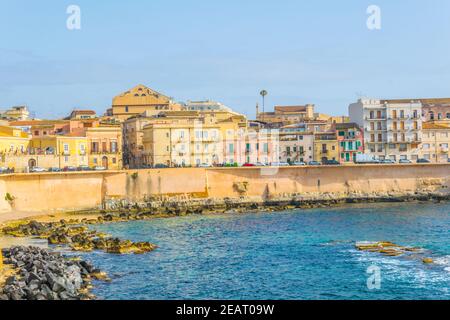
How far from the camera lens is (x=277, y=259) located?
120 feet

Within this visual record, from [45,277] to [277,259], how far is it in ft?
47.4

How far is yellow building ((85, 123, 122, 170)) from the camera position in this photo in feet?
252

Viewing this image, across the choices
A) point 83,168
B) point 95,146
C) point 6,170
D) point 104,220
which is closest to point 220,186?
point 83,168

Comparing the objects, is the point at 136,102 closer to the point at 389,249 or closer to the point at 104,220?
the point at 104,220

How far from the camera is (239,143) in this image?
8056 cm

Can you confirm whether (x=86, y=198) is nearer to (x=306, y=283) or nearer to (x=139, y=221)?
(x=139, y=221)

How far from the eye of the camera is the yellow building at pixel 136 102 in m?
99.1

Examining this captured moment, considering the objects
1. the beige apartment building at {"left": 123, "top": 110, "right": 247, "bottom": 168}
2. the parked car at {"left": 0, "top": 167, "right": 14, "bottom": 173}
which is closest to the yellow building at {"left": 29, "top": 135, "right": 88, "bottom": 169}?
the parked car at {"left": 0, "top": 167, "right": 14, "bottom": 173}

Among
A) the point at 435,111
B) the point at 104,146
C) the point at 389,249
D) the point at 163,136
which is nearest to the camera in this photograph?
the point at 389,249

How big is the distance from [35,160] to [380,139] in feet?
152

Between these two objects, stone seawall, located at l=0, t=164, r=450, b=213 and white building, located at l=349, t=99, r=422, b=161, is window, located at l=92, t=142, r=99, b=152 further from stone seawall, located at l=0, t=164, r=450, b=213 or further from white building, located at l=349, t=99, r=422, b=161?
white building, located at l=349, t=99, r=422, b=161

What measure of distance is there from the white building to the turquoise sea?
27910 mm
